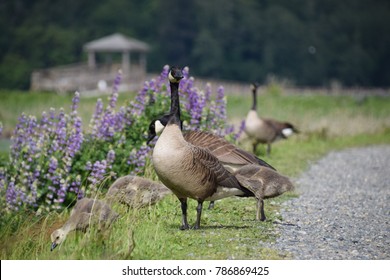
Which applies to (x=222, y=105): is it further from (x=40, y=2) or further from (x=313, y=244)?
(x=40, y=2)

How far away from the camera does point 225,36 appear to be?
74438 mm

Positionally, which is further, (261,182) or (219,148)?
(219,148)

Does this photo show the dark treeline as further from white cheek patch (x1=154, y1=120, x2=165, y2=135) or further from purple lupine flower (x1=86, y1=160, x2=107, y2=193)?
white cheek patch (x1=154, y1=120, x2=165, y2=135)

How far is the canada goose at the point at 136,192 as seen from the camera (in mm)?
9789

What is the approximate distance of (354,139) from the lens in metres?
23.6

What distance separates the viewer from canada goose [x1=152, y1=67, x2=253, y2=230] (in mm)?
8367

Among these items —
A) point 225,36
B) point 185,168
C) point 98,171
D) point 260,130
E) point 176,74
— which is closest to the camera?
point 185,168

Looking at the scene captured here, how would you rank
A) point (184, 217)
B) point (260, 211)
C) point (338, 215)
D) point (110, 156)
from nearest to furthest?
point (184, 217) < point (260, 211) < point (338, 215) < point (110, 156)

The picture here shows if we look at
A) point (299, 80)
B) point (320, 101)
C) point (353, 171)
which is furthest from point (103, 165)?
point (299, 80)

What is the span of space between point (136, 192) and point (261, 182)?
5.25 feet

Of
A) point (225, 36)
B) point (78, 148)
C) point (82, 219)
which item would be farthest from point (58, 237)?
point (225, 36)

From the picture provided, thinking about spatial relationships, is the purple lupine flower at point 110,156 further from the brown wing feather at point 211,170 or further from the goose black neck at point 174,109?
the brown wing feather at point 211,170

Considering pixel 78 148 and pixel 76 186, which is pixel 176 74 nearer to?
pixel 78 148

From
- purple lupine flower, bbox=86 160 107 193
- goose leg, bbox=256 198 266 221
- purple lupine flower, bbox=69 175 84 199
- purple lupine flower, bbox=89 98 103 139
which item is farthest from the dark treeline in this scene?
goose leg, bbox=256 198 266 221
